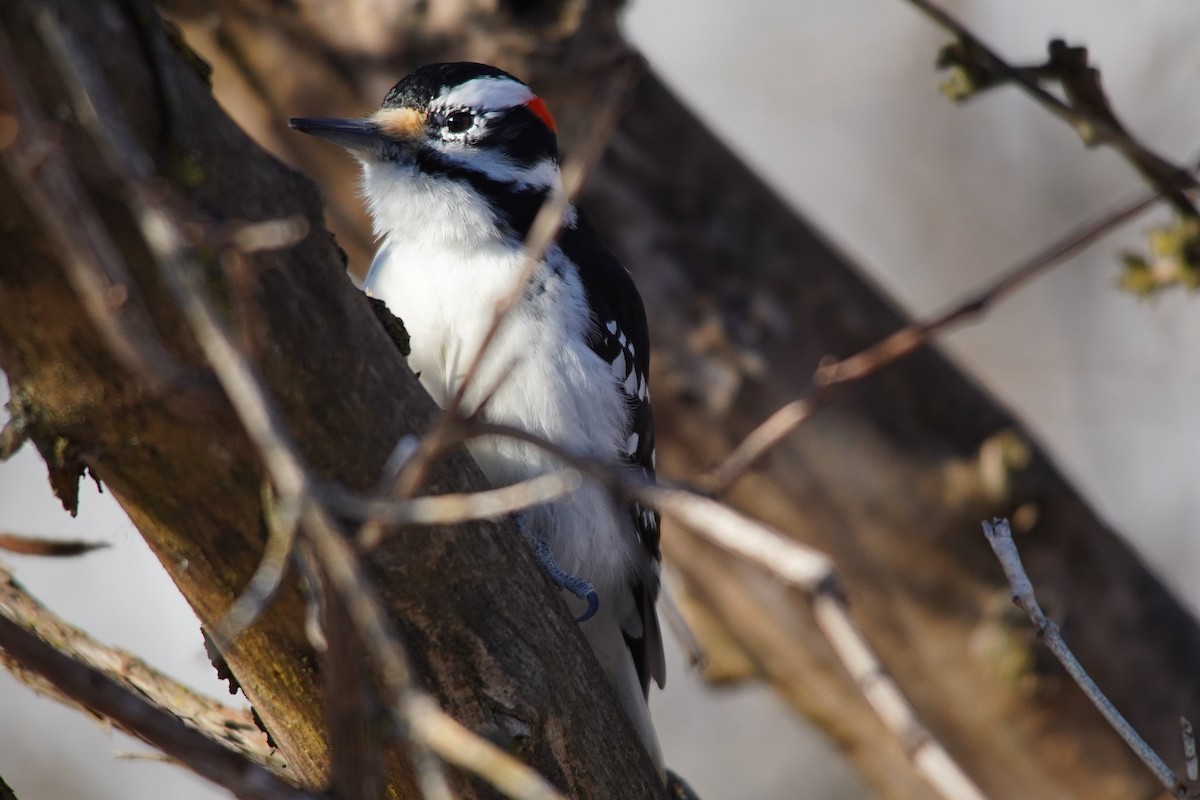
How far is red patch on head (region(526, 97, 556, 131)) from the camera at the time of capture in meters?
3.82

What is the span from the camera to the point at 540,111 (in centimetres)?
389

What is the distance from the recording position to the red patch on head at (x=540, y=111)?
3.82m

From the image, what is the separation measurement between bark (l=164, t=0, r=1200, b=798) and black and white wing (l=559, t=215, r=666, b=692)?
714 mm

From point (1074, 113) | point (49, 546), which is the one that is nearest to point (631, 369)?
point (1074, 113)

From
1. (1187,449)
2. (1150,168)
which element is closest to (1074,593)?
(1150,168)

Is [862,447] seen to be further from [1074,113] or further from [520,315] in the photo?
[520,315]

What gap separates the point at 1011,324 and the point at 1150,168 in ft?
21.7

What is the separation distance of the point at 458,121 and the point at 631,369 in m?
0.88

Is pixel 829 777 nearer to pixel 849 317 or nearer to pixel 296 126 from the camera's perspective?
pixel 849 317

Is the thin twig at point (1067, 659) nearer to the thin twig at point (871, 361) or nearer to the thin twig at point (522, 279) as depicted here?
the thin twig at point (871, 361)

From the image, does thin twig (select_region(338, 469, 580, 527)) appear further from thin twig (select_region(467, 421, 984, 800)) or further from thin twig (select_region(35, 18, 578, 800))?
thin twig (select_region(467, 421, 984, 800))

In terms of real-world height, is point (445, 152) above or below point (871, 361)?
above

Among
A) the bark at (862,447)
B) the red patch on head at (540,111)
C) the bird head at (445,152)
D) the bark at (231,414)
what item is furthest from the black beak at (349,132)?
the bark at (231,414)

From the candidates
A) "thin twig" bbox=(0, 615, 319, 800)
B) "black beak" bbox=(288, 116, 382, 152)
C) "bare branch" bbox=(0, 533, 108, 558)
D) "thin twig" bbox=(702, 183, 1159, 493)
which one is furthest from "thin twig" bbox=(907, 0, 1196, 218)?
"thin twig" bbox=(0, 615, 319, 800)
